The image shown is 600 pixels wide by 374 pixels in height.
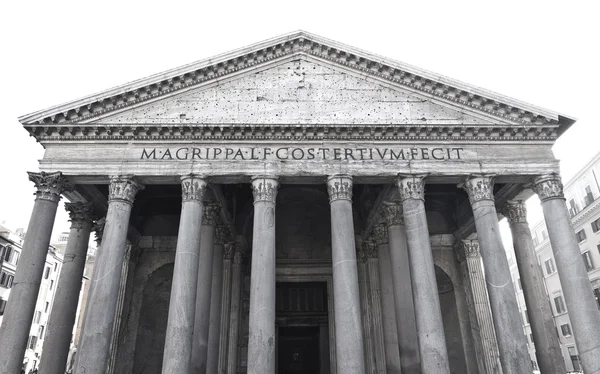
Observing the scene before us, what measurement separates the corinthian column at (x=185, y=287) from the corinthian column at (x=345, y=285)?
3.66 metres

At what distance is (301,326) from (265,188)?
7.69 m

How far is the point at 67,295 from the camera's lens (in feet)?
43.3

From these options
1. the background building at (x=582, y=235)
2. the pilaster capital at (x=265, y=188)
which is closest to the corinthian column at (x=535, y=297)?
the pilaster capital at (x=265, y=188)

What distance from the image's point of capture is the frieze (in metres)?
12.7

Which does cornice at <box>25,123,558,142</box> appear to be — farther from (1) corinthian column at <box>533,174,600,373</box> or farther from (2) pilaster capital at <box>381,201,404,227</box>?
(2) pilaster capital at <box>381,201,404,227</box>

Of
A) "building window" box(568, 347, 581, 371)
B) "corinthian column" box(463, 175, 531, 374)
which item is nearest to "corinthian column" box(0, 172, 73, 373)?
"corinthian column" box(463, 175, 531, 374)

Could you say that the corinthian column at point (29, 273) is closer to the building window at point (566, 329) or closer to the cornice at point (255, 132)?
the cornice at point (255, 132)

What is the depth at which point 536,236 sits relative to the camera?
38.9 metres

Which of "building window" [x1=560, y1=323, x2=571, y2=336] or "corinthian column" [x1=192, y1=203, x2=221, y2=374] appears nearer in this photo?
"corinthian column" [x1=192, y1=203, x2=221, y2=374]

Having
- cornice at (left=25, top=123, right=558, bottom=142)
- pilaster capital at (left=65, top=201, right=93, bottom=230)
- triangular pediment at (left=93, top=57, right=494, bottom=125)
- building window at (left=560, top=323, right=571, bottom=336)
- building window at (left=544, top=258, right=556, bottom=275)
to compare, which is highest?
building window at (left=544, top=258, right=556, bottom=275)

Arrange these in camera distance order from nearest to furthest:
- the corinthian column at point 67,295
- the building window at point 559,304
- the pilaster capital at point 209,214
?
1. the corinthian column at point 67,295
2. the pilaster capital at point 209,214
3. the building window at point 559,304

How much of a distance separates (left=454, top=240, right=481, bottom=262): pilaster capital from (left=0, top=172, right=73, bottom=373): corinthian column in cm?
1400

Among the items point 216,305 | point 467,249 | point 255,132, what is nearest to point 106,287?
point 216,305

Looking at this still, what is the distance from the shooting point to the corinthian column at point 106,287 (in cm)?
1029
